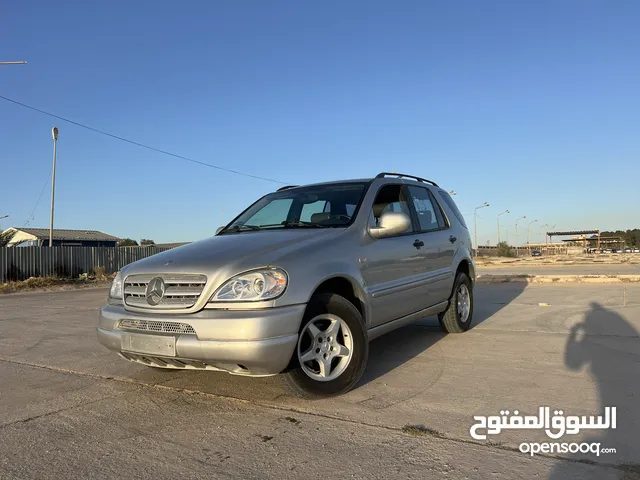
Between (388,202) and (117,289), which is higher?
(388,202)

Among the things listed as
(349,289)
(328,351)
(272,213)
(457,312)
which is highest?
(272,213)

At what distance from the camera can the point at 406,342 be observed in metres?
5.91

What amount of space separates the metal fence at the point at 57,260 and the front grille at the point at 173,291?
1659 cm

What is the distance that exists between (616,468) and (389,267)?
243cm

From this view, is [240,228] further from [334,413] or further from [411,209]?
[334,413]

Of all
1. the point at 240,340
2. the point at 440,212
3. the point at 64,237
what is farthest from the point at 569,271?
the point at 64,237

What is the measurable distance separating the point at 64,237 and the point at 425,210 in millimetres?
55869

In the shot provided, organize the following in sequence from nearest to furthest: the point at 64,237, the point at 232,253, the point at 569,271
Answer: the point at 232,253 → the point at 569,271 → the point at 64,237

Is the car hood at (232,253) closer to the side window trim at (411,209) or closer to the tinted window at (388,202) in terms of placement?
the tinted window at (388,202)

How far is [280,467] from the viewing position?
2.65 metres

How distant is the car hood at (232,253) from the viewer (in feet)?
11.6

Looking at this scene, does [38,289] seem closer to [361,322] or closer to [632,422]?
[361,322]

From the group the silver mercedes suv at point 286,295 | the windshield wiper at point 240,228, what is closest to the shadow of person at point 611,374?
the silver mercedes suv at point 286,295

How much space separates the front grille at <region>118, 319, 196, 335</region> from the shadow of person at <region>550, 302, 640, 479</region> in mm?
2365
